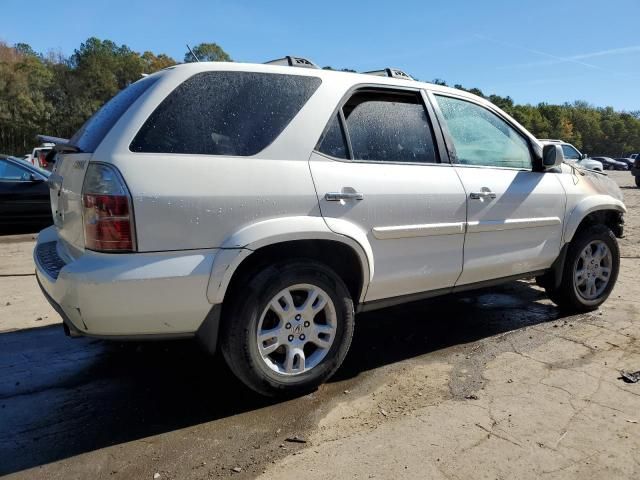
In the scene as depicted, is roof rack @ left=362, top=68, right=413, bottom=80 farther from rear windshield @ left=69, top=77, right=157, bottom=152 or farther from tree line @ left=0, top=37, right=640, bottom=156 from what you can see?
tree line @ left=0, top=37, right=640, bottom=156

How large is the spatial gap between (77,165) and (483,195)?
2.61 meters

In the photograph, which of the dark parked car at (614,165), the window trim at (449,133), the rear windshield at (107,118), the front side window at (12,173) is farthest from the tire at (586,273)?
the dark parked car at (614,165)

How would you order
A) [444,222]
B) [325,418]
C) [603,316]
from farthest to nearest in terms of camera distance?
[603,316], [444,222], [325,418]

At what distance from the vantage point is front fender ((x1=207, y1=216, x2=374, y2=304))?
2664 millimetres

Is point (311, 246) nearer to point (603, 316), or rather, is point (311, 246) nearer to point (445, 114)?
point (445, 114)

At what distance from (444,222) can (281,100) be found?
4.40 feet

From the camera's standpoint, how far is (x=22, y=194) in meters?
9.15

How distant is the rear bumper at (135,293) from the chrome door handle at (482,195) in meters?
1.92

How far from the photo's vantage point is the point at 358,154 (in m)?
3.24

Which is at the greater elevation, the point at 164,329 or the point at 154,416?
the point at 164,329

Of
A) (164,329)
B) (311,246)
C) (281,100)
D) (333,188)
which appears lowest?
(164,329)

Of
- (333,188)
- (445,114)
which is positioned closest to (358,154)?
(333,188)

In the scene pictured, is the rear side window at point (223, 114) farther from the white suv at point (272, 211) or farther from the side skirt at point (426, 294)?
the side skirt at point (426, 294)

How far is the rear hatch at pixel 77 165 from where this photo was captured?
2.70 m
